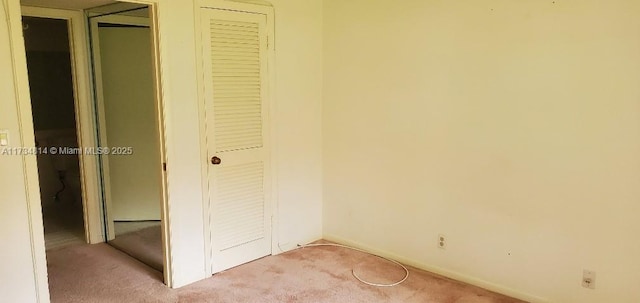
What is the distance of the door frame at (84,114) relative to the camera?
391cm

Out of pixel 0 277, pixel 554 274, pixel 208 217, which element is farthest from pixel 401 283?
pixel 0 277

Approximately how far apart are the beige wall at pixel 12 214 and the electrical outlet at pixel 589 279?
10.7ft

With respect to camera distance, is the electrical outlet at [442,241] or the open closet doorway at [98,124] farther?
the open closet doorway at [98,124]

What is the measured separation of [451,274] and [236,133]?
197 cm

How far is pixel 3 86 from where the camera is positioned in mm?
2338

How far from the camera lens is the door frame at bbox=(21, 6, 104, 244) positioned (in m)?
3.91

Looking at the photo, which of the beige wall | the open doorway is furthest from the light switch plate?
the open doorway

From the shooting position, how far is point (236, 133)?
3.52 meters

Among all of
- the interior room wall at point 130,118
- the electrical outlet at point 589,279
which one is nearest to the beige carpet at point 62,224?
the interior room wall at point 130,118

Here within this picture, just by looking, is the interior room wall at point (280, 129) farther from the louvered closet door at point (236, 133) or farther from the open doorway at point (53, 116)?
the open doorway at point (53, 116)

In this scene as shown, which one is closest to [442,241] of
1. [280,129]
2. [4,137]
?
[280,129]

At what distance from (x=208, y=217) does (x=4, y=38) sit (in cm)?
Answer: 172

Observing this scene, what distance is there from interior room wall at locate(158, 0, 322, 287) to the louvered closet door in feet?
0.42

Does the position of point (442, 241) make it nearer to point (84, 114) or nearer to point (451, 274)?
point (451, 274)
